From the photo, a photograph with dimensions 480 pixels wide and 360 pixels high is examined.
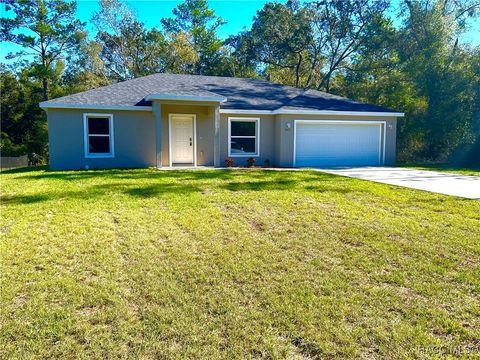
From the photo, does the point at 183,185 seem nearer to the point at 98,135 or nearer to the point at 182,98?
the point at 182,98

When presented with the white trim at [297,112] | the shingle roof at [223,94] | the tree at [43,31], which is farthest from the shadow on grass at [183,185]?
the tree at [43,31]

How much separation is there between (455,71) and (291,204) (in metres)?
18.1

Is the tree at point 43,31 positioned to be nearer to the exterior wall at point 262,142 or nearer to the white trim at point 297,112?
the exterior wall at point 262,142

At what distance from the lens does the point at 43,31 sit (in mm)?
27484

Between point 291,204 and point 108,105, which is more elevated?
point 108,105

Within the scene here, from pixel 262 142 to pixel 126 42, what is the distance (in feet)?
66.5

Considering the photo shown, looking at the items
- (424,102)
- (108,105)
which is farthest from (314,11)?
(108,105)

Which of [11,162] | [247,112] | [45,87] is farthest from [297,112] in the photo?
[45,87]

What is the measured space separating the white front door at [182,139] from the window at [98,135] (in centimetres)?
246

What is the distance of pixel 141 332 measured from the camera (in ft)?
9.30

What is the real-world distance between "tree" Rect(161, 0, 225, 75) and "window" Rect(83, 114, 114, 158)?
1701cm

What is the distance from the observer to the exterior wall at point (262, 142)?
48.7 feet

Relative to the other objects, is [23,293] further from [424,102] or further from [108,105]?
[424,102]

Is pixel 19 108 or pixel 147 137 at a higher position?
A: pixel 19 108
